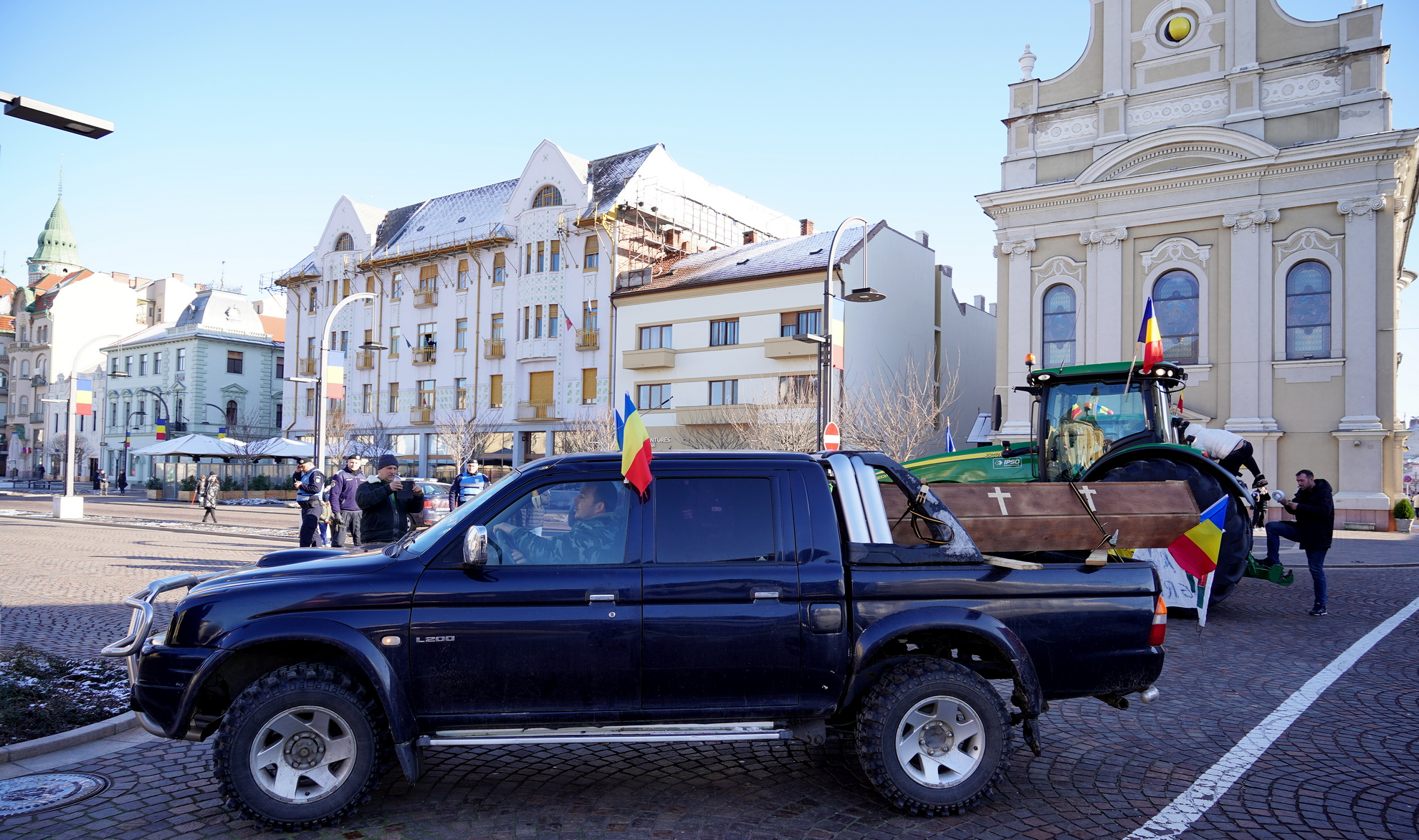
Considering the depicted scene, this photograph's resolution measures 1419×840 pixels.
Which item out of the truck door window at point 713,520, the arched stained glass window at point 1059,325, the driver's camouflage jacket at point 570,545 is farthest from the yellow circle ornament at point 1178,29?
the driver's camouflage jacket at point 570,545

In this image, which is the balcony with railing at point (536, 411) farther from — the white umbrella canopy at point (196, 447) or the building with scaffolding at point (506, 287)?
the white umbrella canopy at point (196, 447)

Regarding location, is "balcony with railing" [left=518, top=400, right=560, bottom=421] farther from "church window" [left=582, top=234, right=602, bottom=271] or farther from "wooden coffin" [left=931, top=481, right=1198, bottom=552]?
"wooden coffin" [left=931, top=481, right=1198, bottom=552]

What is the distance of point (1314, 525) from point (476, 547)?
1096 centimetres

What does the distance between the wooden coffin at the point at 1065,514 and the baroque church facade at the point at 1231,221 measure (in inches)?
922

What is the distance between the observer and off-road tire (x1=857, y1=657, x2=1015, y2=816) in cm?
462

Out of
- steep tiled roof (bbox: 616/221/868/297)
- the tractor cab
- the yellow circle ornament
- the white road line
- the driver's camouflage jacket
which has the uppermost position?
the yellow circle ornament

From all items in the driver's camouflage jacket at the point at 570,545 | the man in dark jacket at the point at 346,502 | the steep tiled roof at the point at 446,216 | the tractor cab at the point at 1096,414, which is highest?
the steep tiled roof at the point at 446,216

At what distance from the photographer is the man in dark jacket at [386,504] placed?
880 centimetres

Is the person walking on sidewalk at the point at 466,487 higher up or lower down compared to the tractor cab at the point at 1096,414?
lower down

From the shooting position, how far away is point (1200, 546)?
20.1 feet

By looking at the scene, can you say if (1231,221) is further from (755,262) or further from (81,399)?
(81,399)

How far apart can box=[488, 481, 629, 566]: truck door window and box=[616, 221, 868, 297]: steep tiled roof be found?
104ft

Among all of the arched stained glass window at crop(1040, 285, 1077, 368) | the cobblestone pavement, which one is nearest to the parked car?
the cobblestone pavement

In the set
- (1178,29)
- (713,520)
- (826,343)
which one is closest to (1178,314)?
(1178,29)
